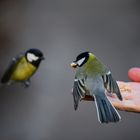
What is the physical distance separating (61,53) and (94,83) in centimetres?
192

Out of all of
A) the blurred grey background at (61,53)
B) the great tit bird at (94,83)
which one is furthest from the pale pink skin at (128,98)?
the blurred grey background at (61,53)

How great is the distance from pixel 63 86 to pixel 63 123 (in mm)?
271

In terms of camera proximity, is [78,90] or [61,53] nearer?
[78,90]

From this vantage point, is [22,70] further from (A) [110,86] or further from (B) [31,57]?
(A) [110,86]

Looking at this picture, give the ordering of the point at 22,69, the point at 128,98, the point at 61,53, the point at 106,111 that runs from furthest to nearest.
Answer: the point at 61,53
the point at 22,69
the point at 128,98
the point at 106,111

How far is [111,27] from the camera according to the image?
360 centimetres

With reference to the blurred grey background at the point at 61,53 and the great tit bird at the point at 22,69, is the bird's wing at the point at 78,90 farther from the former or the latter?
the blurred grey background at the point at 61,53

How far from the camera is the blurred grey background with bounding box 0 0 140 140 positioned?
3146 mm

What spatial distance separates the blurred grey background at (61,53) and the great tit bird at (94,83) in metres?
1.56

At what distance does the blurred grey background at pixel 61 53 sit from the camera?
3.15 meters

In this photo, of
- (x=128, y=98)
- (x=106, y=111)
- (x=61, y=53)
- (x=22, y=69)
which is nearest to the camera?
(x=106, y=111)

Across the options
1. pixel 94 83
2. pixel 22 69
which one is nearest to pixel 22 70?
pixel 22 69

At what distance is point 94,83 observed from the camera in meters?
1.50

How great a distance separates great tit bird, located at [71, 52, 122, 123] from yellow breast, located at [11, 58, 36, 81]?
0.91 feet
